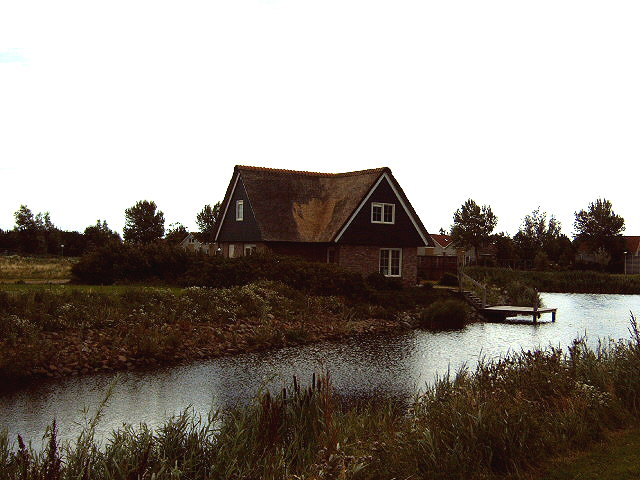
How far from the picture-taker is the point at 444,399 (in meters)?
10.7

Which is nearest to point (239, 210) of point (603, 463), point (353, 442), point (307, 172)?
point (307, 172)

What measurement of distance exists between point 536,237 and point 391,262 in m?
57.1

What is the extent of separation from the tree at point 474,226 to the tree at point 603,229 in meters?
11.6

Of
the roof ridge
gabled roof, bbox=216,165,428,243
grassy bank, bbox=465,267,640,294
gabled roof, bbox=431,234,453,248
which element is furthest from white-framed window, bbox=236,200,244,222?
gabled roof, bbox=431,234,453,248

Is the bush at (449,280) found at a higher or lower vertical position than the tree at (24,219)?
lower

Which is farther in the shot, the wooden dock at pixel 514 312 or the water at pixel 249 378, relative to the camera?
the wooden dock at pixel 514 312

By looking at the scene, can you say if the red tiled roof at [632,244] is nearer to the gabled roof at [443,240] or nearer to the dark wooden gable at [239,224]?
the gabled roof at [443,240]

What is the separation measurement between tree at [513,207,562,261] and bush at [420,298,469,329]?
1921 inches

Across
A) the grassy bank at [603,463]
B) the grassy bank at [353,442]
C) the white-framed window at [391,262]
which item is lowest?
the grassy bank at [603,463]

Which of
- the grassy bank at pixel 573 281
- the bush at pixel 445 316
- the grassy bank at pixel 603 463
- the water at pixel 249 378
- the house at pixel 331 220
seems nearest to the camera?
the grassy bank at pixel 603 463

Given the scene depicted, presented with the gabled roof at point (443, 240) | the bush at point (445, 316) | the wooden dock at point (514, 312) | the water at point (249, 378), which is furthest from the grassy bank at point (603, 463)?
the gabled roof at point (443, 240)

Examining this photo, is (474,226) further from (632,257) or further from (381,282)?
(381,282)

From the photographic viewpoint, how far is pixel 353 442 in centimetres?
841

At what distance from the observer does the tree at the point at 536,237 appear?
79550 mm
